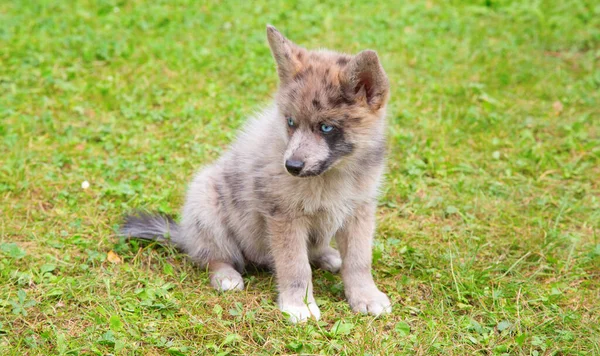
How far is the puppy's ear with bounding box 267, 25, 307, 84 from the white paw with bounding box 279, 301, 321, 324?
4.37 feet

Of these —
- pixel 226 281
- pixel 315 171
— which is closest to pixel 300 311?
pixel 226 281

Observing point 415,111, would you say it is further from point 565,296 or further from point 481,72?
point 565,296

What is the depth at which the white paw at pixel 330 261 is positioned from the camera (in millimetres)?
4719

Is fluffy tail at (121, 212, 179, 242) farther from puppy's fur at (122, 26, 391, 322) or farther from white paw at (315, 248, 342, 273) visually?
white paw at (315, 248, 342, 273)

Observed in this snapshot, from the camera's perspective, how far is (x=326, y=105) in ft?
12.5

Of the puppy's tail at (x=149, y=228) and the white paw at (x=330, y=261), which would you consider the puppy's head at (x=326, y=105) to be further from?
the puppy's tail at (x=149, y=228)

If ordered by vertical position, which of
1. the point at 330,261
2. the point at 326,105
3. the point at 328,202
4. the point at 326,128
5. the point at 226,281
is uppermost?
the point at 326,105

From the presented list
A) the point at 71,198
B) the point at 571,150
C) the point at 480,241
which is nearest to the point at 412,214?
the point at 480,241

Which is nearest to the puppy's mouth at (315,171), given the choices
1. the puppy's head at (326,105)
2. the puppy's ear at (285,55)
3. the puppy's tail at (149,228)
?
the puppy's head at (326,105)

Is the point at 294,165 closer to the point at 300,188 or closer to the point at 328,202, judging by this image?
the point at 300,188

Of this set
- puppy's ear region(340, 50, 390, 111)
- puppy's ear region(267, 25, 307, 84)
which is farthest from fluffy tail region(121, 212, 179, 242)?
puppy's ear region(340, 50, 390, 111)

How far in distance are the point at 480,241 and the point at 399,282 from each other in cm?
79

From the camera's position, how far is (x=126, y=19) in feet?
27.5

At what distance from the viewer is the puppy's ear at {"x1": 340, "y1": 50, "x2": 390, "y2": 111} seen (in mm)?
3714
